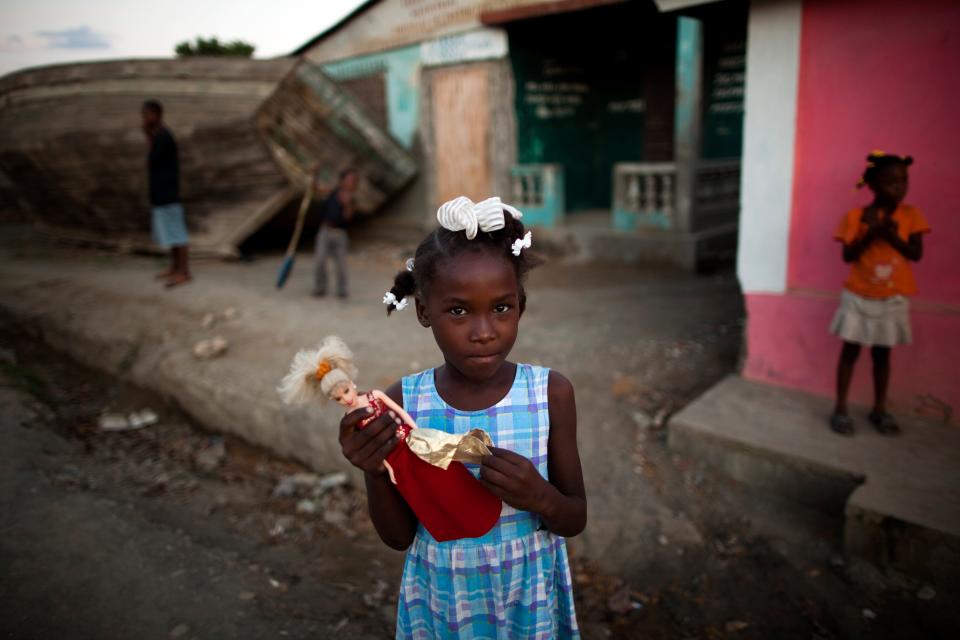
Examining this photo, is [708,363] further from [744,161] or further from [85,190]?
[85,190]

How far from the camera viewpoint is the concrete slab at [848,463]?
8.78ft

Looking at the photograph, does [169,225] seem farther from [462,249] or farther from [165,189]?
[462,249]

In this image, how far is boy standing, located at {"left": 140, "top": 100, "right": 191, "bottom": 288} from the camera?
19.9 feet

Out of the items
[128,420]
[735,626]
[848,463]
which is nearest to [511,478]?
[735,626]

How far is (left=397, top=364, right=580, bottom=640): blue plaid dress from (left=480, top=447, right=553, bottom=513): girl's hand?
191mm

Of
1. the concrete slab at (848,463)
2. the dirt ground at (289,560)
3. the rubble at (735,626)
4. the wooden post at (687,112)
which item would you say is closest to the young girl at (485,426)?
the dirt ground at (289,560)

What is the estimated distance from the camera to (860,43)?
340 cm

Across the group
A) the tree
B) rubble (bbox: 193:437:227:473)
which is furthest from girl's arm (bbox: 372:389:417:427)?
the tree

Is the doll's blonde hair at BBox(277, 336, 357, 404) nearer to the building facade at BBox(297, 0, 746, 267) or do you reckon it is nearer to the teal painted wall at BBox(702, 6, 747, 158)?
the building facade at BBox(297, 0, 746, 267)

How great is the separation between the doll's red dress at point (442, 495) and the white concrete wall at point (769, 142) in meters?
3.18

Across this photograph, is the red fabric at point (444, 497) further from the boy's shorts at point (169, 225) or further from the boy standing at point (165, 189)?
the boy's shorts at point (169, 225)

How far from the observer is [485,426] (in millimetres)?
1441

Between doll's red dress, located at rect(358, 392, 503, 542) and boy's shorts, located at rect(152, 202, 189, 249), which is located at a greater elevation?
boy's shorts, located at rect(152, 202, 189, 249)

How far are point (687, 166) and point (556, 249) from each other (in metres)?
2.02
